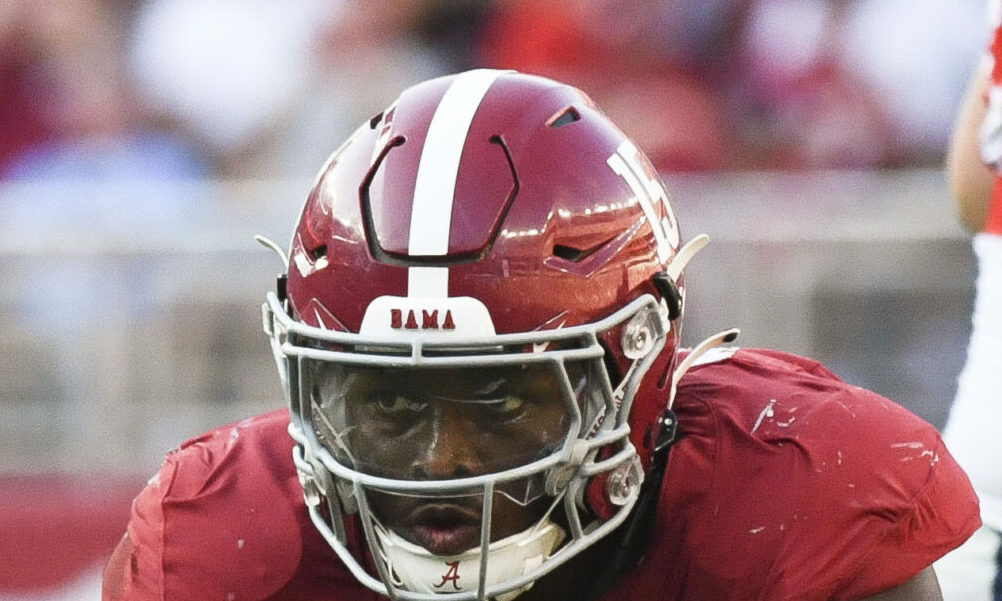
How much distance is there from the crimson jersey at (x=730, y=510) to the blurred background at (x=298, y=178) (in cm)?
197

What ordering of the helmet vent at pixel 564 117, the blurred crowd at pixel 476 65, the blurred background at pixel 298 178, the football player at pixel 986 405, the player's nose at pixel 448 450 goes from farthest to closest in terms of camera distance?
the blurred crowd at pixel 476 65 → the blurred background at pixel 298 178 → the football player at pixel 986 405 → the helmet vent at pixel 564 117 → the player's nose at pixel 448 450

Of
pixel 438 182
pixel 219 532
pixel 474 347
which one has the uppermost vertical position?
pixel 438 182

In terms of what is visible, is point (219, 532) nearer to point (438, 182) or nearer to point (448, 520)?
→ point (448, 520)

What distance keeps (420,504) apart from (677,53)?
3.27m

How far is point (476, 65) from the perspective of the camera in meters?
4.91

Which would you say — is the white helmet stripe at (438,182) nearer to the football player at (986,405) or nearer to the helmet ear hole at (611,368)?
the helmet ear hole at (611,368)

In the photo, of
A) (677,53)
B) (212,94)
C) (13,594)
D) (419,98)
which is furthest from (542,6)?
(419,98)

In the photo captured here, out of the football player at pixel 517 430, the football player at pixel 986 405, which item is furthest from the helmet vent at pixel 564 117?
the football player at pixel 986 405

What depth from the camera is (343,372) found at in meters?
1.86

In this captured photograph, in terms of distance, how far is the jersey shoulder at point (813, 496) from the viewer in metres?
1.84

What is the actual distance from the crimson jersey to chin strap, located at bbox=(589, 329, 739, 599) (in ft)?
0.06

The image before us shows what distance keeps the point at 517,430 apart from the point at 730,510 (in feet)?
1.02

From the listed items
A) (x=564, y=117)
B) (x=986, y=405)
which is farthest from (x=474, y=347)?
(x=986, y=405)

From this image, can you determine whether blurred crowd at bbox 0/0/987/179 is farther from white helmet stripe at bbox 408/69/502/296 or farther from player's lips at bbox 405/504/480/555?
player's lips at bbox 405/504/480/555
